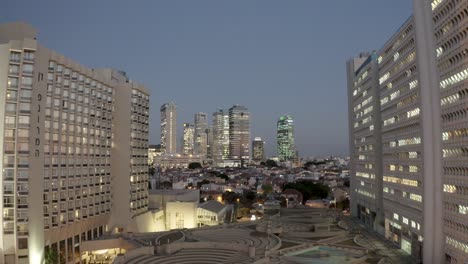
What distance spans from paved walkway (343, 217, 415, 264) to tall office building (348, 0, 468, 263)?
134cm

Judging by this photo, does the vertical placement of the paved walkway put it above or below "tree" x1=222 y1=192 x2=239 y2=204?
below

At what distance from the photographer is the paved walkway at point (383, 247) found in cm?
5795

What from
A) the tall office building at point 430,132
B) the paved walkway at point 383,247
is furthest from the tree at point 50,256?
the tall office building at point 430,132

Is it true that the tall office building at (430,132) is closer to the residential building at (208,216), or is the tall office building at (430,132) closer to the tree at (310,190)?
the residential building at (208,216)

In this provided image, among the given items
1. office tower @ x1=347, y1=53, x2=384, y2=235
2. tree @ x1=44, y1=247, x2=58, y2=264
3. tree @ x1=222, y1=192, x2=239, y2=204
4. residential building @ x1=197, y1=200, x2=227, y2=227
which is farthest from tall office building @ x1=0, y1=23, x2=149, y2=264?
tree @ x1=222, y1=192, x2=239, y2=204

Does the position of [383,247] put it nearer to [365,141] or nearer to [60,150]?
[365,141]

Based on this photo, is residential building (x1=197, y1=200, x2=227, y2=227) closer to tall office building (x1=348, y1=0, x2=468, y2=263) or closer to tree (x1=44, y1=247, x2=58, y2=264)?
tall office building (x1=348, y1=0, x2=468, y2=263)

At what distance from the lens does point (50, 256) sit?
60125 millimetres

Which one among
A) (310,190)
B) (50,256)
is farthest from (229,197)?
(50,256)

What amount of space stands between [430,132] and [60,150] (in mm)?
47414

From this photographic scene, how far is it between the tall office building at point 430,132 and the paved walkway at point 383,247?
134cm

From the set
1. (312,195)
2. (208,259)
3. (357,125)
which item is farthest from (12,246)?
(312,195)

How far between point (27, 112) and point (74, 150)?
1199 cm

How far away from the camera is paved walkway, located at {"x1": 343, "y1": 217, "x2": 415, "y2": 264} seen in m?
58.0
